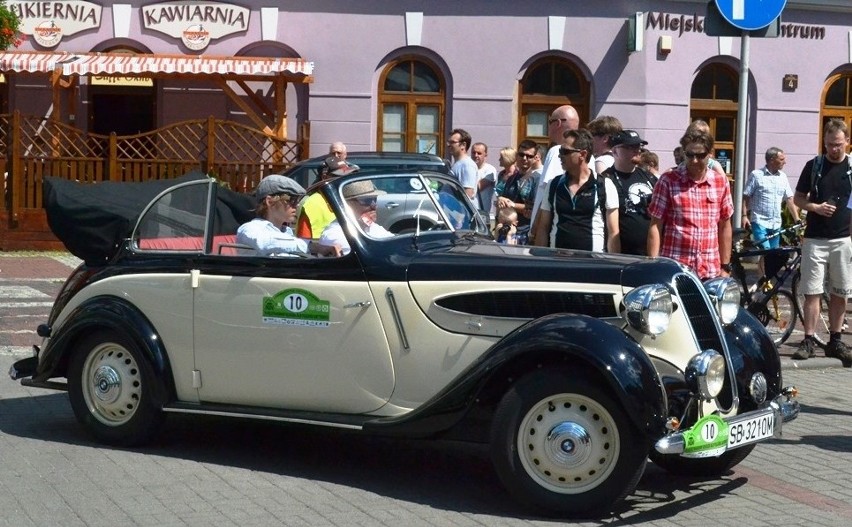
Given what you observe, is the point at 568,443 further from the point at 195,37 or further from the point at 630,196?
the point at 195,37

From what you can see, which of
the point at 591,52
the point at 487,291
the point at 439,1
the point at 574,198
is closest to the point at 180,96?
the point at 439,1

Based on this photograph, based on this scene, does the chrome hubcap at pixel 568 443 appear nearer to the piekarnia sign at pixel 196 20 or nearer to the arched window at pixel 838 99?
the piekarnia sign at pixel 196 20

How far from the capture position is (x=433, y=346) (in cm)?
669

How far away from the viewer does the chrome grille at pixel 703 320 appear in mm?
6551

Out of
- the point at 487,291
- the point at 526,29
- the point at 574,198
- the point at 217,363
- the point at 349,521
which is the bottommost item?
the point at 349,521

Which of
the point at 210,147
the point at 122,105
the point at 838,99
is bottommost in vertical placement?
the point at 210,147

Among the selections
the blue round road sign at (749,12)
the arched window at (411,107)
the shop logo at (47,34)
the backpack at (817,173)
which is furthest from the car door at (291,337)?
the shop logo at (47,34)

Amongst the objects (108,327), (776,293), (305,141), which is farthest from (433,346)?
(305,141)

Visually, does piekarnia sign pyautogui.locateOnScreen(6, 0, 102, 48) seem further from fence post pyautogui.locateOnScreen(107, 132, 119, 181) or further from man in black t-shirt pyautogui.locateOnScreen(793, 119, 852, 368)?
man in black t-shirt pyautogui.locateOnScreen(793, 119, 852, 368)

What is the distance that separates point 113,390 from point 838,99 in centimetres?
1797

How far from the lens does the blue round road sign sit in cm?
1105

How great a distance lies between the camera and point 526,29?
21.6 metres

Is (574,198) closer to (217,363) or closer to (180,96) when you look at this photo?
(217,363)

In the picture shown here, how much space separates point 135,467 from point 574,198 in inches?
126
